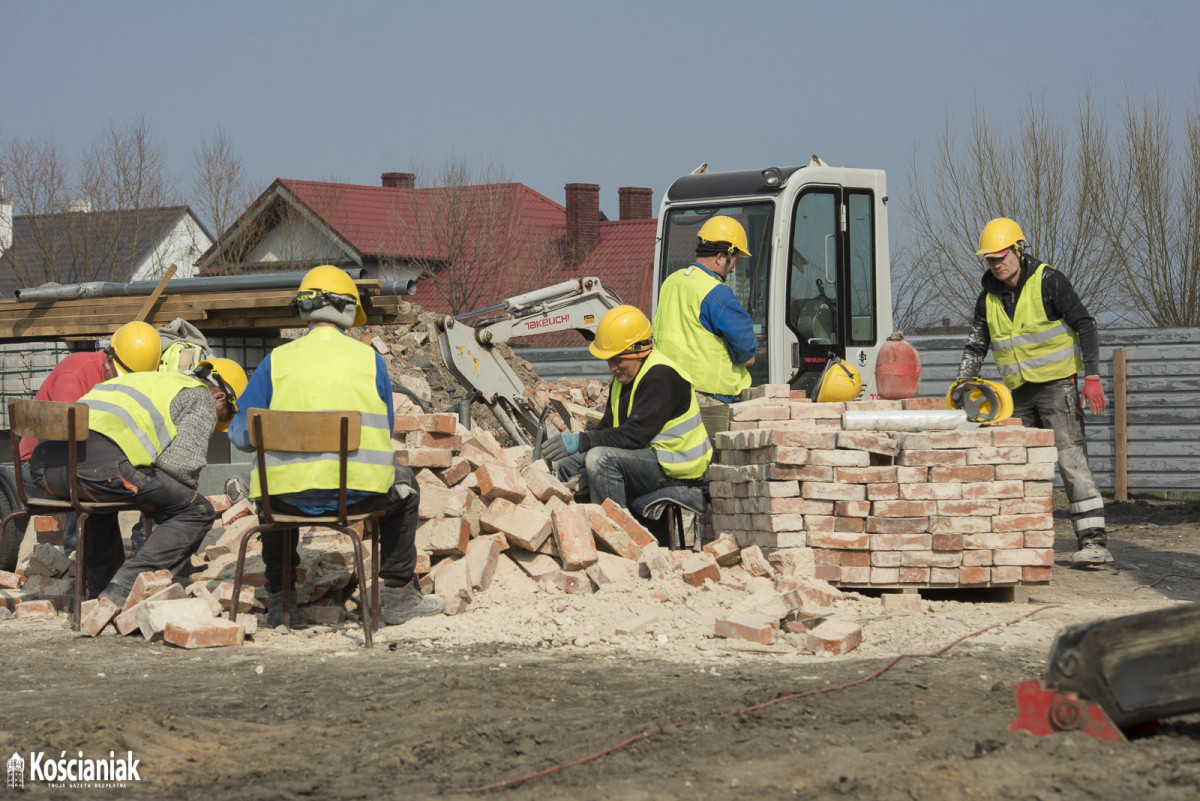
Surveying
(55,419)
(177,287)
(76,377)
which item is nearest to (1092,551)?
(55,419)

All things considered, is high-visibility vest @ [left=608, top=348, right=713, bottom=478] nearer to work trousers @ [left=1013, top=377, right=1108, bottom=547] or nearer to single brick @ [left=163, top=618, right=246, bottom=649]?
work trousers @ [left=1013, top=377, right=1108, bottom=547]

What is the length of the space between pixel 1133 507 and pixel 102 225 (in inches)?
702

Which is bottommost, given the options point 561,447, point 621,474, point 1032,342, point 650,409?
point 621,474

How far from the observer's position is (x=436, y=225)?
78.9ft

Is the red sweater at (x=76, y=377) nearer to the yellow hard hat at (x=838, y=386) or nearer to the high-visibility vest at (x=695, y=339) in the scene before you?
the high-visibility vest at (x=695, y=339)

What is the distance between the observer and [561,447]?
759cm

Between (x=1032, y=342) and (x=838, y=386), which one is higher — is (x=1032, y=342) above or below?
above

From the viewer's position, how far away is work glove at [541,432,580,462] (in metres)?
7.50

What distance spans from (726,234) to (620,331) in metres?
1.40

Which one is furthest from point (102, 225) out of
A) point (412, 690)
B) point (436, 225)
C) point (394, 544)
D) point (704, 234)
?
point (412, 690)

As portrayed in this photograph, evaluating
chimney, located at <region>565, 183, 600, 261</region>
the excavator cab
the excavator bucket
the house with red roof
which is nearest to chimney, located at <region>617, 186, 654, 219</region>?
chimney, located at <region>565, 183, 600, 261</region>

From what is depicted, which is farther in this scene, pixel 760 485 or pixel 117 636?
pixel 760 485

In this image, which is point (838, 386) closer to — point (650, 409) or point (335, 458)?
point (650, 409)

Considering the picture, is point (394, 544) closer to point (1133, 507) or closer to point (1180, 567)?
point (1180, 567)
